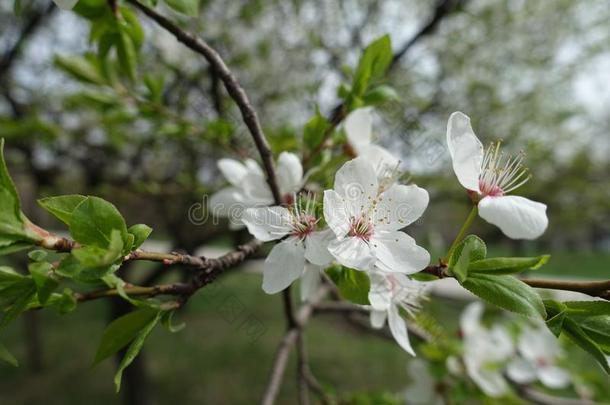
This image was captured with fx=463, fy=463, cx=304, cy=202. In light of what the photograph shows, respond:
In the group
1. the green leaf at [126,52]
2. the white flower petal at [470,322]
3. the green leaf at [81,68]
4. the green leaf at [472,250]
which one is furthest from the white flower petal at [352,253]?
the white flower petal at [470,322]

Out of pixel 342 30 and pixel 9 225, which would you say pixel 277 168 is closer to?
pixel 9 225

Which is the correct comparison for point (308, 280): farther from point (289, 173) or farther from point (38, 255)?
point (38, 255)

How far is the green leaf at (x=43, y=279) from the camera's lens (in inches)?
20.4

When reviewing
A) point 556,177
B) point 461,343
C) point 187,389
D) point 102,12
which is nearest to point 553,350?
point 461,343

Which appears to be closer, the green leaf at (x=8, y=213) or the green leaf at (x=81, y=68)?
the green leaf at (x=8, y=213)

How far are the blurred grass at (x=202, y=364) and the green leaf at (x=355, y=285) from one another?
3.00 m

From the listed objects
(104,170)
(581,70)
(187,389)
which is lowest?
(187,389)

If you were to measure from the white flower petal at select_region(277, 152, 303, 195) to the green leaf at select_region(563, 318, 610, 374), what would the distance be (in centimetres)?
46

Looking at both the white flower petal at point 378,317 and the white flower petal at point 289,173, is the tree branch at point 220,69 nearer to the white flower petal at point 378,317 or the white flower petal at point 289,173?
the white flower petal at point 289,173

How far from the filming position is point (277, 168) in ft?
2.84

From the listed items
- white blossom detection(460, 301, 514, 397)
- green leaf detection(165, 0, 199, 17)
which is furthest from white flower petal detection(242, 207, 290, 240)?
white blossom detection(460, 301, 514, 397)

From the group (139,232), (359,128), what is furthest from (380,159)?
(139,232)

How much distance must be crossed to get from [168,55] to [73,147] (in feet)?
3.04

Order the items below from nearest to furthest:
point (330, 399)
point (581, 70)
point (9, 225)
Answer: point (9, 225), point (330, 399), point (581, 70)
